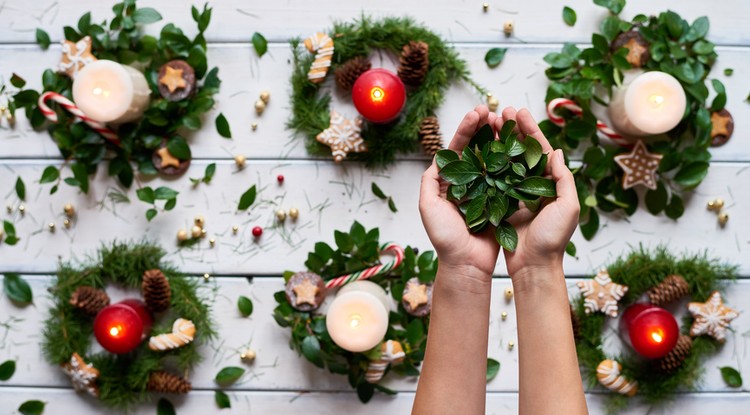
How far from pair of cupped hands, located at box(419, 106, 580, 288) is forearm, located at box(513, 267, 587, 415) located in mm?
22

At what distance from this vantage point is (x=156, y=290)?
1.40 meters

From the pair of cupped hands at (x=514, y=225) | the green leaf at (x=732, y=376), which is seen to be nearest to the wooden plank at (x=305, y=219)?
the green leaf at (x=732, y=376)

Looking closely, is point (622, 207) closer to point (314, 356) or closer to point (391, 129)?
point (391, 129)

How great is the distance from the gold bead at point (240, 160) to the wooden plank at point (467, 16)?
0.80 feet

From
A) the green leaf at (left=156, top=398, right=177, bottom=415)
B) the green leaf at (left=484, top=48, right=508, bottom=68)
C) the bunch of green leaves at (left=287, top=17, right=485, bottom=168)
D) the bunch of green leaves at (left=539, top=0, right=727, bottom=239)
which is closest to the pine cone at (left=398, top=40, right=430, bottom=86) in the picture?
the bunch of green leaves at (left=287, top=17, right=485, bottom=168)

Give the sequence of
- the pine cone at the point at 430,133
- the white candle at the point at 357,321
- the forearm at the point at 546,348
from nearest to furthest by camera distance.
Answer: the forearm at the point at 546,348 < the white candle at the point at 357,321 < the pine cone at the point at 430,133

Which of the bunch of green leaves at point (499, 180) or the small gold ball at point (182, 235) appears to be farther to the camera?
the small gold ball at point (182, 235)

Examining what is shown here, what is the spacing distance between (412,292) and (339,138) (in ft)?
1.10

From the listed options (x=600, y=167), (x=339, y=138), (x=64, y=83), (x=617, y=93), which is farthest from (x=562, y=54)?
(x=64, y=83)

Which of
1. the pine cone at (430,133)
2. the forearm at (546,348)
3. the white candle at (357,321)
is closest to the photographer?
the forearm at (546,348)

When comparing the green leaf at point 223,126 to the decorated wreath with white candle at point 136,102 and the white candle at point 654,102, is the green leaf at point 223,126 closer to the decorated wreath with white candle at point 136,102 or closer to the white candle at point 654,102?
the decorated wreath with white candle at point 136,102

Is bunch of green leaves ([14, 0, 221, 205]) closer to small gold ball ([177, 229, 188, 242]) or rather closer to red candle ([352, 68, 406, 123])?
small gold ball ([177, 229, 188, 242])

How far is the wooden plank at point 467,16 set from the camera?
57.5 inches

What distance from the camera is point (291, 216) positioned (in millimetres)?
1456
